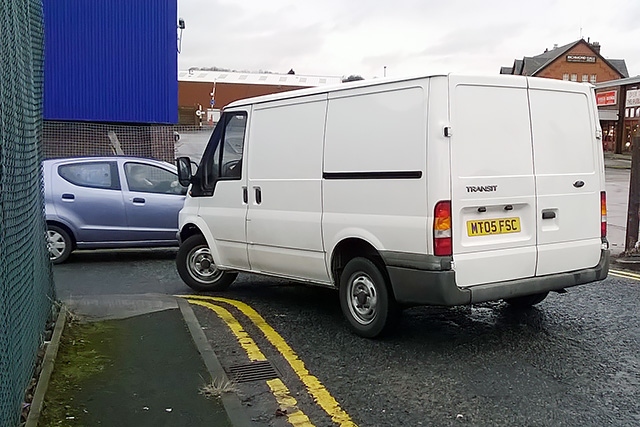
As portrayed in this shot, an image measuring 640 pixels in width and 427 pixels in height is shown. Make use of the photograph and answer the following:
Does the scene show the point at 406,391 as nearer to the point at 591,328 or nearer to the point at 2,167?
the point at 591,328

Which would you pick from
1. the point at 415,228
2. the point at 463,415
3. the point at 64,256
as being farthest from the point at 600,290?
the point at 64,256

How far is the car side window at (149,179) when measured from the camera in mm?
10453

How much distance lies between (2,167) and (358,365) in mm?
2867

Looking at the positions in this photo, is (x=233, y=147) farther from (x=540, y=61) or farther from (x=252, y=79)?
(x=540, y=61)

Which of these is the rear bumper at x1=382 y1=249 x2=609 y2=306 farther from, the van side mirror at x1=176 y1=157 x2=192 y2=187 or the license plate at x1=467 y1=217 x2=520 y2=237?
the van side mirror at x1=176 y1=157 x2=192 y2=187

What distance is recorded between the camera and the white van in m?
5.09

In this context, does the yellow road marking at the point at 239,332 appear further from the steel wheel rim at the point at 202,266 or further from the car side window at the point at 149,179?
the car side window at the point at 149,179

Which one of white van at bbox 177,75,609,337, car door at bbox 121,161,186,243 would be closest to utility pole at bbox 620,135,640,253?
Answer: white van at bbox 177,75,609,337

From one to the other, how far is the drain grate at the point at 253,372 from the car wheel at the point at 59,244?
574 centimetres

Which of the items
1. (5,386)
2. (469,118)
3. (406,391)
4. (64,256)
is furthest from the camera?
(64,256)

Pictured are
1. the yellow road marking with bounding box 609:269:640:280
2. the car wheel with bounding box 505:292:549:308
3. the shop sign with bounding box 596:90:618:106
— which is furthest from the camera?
the shop sign with bounding box 596:90:618:106

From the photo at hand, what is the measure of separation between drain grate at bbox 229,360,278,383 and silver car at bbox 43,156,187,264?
556cm

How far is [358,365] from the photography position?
5176 mm

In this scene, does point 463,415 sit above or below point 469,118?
below
